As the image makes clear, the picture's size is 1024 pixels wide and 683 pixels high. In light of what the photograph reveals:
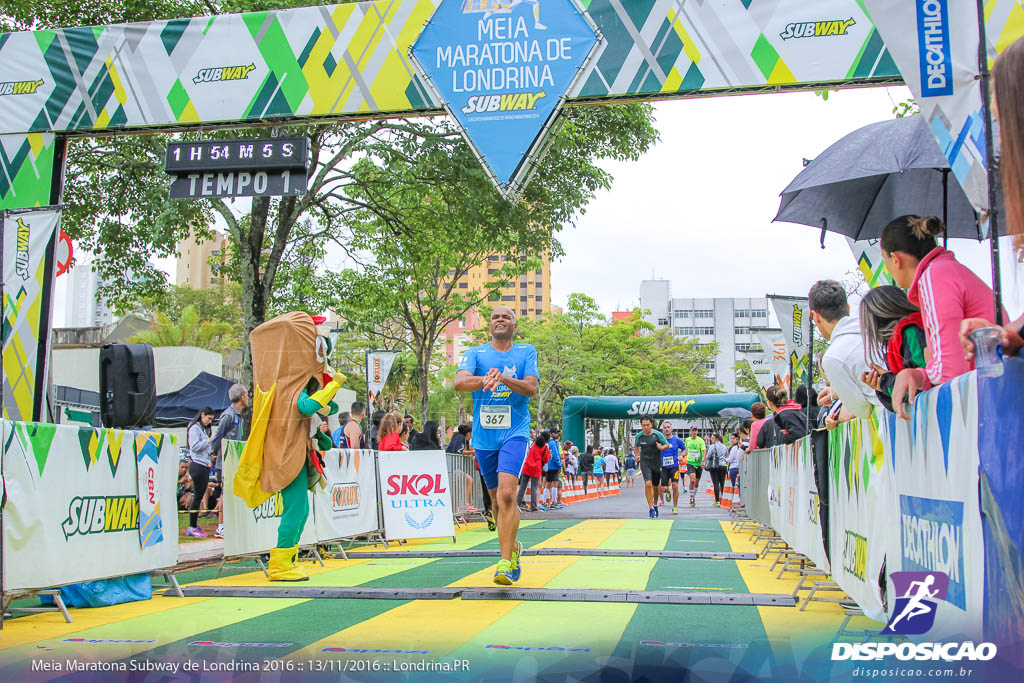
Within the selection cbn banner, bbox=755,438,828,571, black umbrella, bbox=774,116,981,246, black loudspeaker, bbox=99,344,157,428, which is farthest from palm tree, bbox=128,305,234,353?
black umbrella, bbox=774,116,981,246

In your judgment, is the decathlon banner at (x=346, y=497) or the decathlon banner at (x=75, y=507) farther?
the decathlon banner at (x=346, y=497)

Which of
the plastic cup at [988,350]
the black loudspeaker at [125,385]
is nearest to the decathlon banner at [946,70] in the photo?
the plastic cup at [988,350]

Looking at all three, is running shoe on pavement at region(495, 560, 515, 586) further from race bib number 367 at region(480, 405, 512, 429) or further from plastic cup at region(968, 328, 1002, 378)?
plastic cup at region(968, 328, 1002, 378)

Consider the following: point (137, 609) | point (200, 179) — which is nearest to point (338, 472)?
point (200, 179)

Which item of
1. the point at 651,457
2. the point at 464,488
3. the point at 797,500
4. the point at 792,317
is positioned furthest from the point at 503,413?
the point at 651,457

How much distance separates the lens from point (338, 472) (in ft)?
34.6

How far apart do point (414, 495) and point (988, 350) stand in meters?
10.5

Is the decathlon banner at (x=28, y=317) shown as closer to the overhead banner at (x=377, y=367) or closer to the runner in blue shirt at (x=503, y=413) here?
the runner in blue shirt at (x=503, y=413)

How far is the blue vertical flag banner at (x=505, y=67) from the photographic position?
8422 mm

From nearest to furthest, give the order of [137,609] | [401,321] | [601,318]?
[137,609] < [401,321] < [601,318]

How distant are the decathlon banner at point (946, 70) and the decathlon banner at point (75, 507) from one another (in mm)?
5745

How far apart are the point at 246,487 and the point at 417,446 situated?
787cm

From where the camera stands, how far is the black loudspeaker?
800 centimetres

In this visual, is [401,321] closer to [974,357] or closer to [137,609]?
[137,609]
